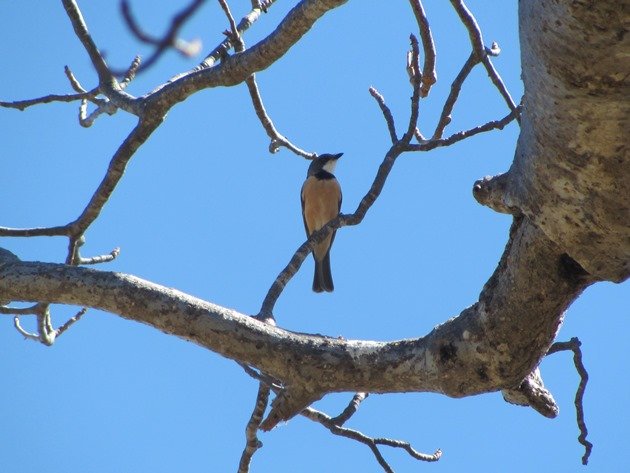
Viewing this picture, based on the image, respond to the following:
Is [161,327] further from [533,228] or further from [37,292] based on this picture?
[533,228]

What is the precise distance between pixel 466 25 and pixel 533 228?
5.22ft

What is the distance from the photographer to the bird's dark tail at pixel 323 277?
35.9ft

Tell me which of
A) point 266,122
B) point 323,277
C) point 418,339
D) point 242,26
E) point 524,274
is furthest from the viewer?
point 323,277

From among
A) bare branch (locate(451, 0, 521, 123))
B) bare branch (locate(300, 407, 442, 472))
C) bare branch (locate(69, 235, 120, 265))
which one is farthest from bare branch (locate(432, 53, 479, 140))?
bare branch (locate(69, 235, 120, 265))

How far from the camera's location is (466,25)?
365cm

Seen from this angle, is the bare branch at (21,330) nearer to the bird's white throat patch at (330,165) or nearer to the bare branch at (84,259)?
the bare branch at (84,259)

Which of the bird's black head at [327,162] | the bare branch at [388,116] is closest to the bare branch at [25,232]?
the bare branch at [388,116]

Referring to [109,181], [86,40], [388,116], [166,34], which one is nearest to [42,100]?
[86,40]

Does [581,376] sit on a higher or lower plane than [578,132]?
lower

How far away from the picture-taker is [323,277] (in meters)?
11.0

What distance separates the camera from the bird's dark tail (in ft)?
35.9

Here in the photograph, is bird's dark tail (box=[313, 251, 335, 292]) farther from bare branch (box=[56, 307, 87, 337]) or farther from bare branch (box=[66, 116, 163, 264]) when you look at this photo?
bare branch (box=[66, 116, 163, 264])

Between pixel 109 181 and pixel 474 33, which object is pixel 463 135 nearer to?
pixel 474 33

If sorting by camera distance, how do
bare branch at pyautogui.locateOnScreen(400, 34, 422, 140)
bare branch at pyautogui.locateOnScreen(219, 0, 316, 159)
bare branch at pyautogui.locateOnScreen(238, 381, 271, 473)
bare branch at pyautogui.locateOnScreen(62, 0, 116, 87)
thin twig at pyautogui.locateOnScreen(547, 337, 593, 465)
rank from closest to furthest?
thin twig at pyautogui.locateOnScreen(547, 337, 593, 465) < bare branch at pyautogui.locateOnScreen(238, 381, 271, 473) < bare branch at pyautogui.locateOnScreen(400, 34, 422, 140) < bare branch at pyautogui.locateOnScreen(62, 0, 116, 87) < bare branch at pyautogui.locateOnScreen(219, 0, 316, 159)
